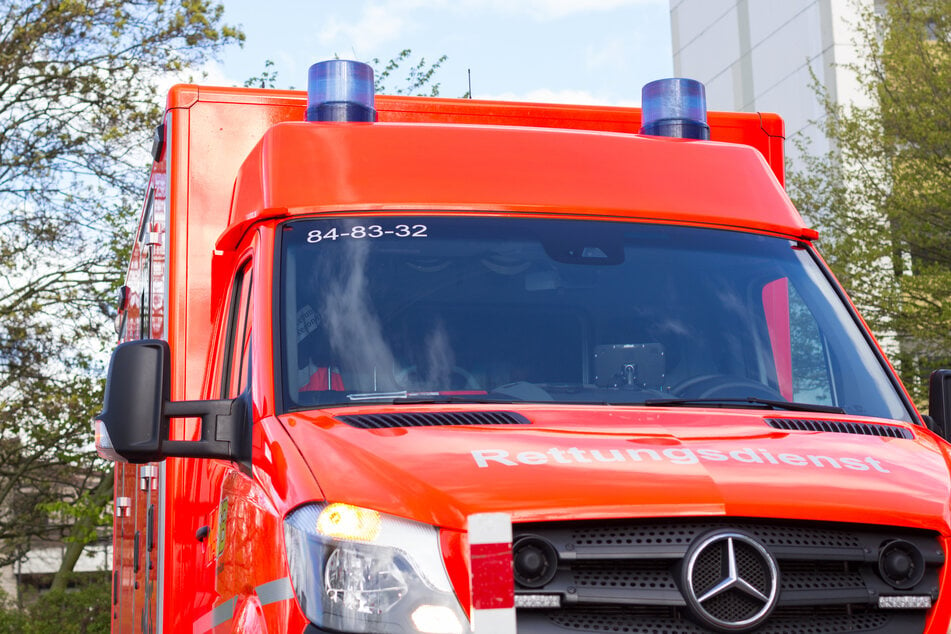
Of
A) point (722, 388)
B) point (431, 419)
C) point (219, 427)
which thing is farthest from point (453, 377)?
point (722, 388)

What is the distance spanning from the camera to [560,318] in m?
4.49

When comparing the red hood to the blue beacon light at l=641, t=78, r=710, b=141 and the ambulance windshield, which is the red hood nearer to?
the ambulance windshield

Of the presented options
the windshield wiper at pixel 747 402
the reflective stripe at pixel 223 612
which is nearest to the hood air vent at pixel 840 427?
the windshield wiper at pixel 747 402

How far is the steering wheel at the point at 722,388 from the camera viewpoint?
4367 millimetres

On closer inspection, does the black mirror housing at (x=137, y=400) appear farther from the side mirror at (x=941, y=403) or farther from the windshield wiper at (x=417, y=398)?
the side mirror at (x=941, y=403)

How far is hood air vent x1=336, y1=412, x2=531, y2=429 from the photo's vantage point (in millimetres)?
Answer: 3768

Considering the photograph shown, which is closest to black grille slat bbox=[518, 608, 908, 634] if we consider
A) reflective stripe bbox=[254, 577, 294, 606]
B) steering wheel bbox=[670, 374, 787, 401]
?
reflective stripe bbox=[254, 577, 294, 606]

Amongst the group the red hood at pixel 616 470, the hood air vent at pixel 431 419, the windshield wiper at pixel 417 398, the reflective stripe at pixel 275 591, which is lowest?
the reflective stripe at pixel 275 591

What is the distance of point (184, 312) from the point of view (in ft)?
17.9

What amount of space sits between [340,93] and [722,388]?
193 centimetres

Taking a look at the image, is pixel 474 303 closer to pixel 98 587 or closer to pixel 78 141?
pixel 78 141

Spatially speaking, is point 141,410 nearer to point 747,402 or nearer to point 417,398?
point 417,398

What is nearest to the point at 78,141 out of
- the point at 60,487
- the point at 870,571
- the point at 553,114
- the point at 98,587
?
the point at 60,487

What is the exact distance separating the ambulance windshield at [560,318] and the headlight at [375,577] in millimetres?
724
